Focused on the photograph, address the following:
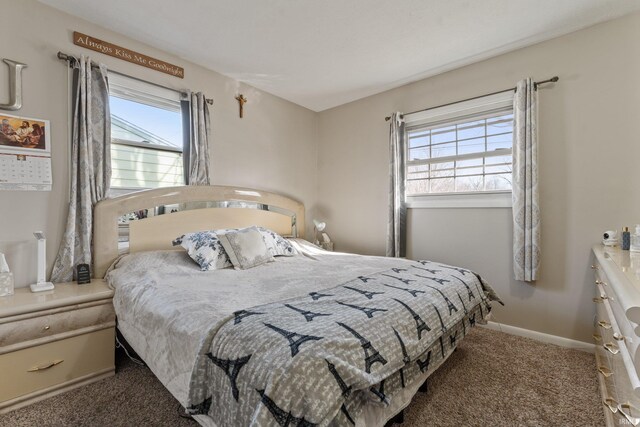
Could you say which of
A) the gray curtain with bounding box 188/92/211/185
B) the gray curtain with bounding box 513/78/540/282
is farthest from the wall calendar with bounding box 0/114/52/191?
the gray curtain with bounding box 513/78/540/282

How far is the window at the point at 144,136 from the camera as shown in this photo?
248 centimetres

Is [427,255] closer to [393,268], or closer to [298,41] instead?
[393,268]

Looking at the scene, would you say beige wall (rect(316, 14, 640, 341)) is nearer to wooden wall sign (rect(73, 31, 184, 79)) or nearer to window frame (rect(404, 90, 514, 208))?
window frame (rect(404, 90, 514, 208))

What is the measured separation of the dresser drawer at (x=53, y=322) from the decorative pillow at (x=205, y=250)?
2.02ft

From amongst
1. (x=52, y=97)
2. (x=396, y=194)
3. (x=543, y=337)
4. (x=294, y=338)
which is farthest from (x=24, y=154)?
(x=543, y=337)

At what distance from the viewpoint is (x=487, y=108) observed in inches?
110

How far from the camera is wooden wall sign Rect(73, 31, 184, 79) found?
87.4 inches

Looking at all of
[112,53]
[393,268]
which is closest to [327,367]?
[393,268]

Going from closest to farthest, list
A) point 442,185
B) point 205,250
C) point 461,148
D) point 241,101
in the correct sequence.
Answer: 1. point 205,250
2. point 461,148
3. point 442,185
4. point 241,101

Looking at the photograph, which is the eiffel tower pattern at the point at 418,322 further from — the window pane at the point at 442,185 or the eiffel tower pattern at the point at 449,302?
the window pane at the point at 442,185

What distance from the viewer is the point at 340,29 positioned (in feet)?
7.64

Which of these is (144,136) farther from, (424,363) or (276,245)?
(424,363)

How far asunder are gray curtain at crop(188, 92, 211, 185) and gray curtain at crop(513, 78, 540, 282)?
110 inches

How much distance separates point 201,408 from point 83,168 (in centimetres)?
197
